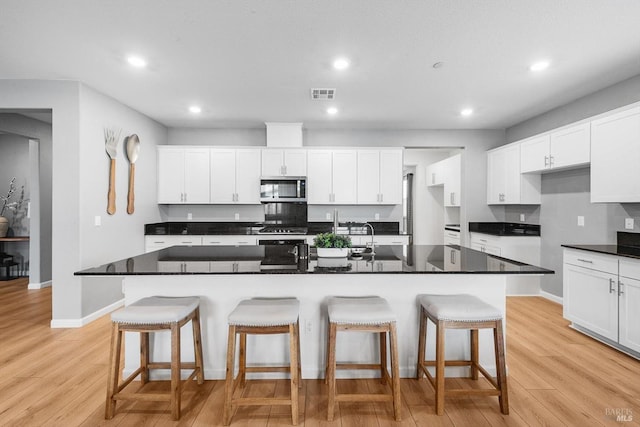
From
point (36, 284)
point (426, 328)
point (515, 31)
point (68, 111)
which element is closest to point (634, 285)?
point (426, 328)

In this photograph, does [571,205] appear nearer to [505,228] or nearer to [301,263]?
[505,228]

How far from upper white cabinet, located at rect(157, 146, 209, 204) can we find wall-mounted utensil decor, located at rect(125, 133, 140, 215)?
720 millimetres

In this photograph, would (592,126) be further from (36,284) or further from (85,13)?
(36,284)

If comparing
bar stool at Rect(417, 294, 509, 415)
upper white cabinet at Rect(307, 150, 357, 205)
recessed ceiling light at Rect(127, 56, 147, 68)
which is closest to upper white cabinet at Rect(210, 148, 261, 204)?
upper white cabinet at Rect(307, 150, 357, 205)

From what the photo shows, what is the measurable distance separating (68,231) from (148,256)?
1610 millimetres

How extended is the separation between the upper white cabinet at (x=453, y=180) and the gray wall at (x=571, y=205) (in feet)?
3.20

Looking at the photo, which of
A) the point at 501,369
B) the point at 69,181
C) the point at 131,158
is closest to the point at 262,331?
the point at 501,369

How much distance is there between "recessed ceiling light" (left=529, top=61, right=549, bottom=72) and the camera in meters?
3.04

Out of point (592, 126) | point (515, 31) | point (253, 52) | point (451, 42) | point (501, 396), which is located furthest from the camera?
point (592, 126)

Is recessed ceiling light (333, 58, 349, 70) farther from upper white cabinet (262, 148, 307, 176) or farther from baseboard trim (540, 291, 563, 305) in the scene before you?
baseboard trim (540, 291, 563, 305)

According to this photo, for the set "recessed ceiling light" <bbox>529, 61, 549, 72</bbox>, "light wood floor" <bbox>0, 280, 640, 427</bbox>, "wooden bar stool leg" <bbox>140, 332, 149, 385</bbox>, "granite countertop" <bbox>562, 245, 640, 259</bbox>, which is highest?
"recessed ceiling light" <bbox>529, 61, 549, 72</bbox>

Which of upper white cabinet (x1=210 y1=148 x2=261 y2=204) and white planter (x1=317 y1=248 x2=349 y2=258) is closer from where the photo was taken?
white planter (x1=317 y1=248 x2=349 y2=258)

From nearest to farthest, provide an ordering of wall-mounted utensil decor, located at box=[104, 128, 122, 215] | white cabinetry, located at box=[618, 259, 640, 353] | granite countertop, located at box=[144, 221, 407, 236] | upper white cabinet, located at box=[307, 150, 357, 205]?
white cabinetry, located at box=[618, 259, 640, 353]
wall-mounted utensil decor, located at box=[104, 128, 122, 215]
upper white cabinet, located at box=[307, 150, 357, 205]
granite countertop, located at box=[144, 221, 407, 236]

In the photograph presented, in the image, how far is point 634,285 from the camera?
2.73 metres
